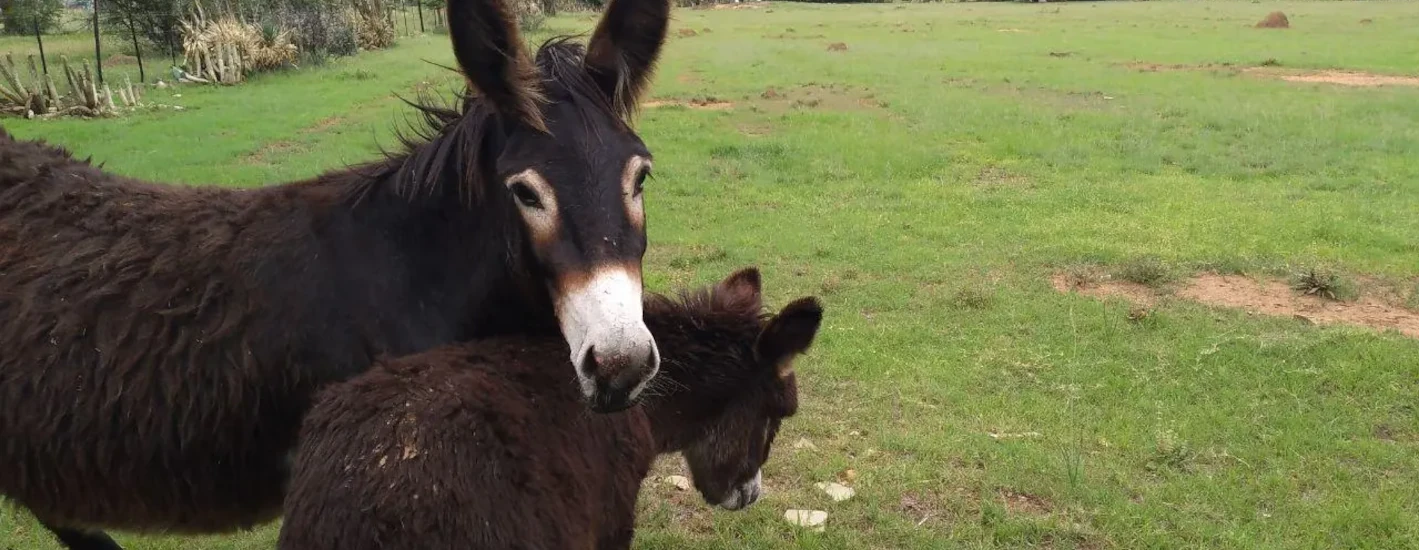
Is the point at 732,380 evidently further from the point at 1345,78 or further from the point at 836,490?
the point at 1345,78

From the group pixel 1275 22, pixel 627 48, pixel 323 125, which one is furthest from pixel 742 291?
pixel 1275 22

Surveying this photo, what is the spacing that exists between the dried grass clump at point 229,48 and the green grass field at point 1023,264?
0.89m

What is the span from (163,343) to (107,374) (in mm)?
205

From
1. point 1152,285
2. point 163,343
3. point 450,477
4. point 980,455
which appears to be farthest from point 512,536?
point 1152,285

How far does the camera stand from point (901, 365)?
677cm

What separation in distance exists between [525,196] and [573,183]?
0.17 m

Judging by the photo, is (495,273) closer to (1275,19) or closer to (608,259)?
(608,259)

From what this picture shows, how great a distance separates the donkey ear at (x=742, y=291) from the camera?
4383 mm

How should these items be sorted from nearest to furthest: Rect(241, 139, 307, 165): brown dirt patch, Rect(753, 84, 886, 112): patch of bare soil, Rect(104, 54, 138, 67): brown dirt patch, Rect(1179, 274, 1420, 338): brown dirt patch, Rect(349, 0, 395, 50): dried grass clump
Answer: Rect(1179, 274, 1420, 338): brown dirt patch < Rect(241, 139, 307, 165): brown dirt patch < Rect(753, 84, 886, 112): patch of bare soil < Rect(104, 54, 138, 67): brown dirt patch < Rect(349, 0, 395, 50): dried grass clump

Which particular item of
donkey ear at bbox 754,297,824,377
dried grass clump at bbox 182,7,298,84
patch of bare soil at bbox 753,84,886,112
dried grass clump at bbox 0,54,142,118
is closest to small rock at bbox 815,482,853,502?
donkey ear at bbox 754,297,824,377

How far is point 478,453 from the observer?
9.41 ft

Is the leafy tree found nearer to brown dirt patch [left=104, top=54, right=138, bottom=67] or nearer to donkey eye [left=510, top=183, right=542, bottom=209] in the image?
brown dirt patch [left=104, top=54, right=138, bottom=67]

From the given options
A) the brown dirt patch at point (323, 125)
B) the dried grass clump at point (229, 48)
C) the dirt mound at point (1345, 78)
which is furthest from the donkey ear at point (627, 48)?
the dirt mound at point (1345, 78)

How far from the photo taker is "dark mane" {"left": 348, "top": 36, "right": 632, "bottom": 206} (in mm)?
3207
